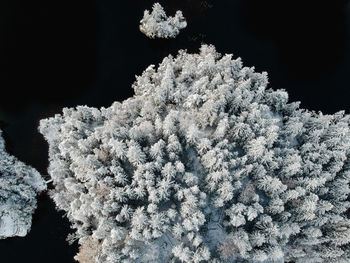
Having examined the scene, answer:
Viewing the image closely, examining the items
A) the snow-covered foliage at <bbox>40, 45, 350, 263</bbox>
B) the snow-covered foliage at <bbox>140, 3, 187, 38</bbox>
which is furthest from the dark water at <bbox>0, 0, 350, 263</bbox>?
the snow-covered foliage at <bbox>40, 45, 350, 263</bbox>

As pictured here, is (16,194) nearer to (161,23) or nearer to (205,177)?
(205,177)

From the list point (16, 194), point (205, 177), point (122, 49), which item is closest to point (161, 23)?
point (122, 49)

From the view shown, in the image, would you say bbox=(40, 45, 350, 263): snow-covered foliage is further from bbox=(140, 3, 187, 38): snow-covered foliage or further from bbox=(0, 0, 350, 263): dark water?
bbox=(140, 3, 187, 38): snow-covered foliage

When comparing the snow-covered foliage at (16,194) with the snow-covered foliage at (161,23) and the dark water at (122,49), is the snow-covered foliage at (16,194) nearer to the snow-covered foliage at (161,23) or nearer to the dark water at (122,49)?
the dark water at (122,49)

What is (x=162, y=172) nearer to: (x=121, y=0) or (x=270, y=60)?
(x=270, y=60)

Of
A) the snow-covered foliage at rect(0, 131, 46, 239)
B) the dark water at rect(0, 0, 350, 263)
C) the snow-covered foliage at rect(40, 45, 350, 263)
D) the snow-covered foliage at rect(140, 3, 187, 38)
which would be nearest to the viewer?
the snow-covered foliage at rect(40, 45, 350, 263)

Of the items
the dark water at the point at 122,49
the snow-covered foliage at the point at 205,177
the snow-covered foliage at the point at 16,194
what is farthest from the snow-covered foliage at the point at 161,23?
the snow-covered foliage at the point at 16,194
